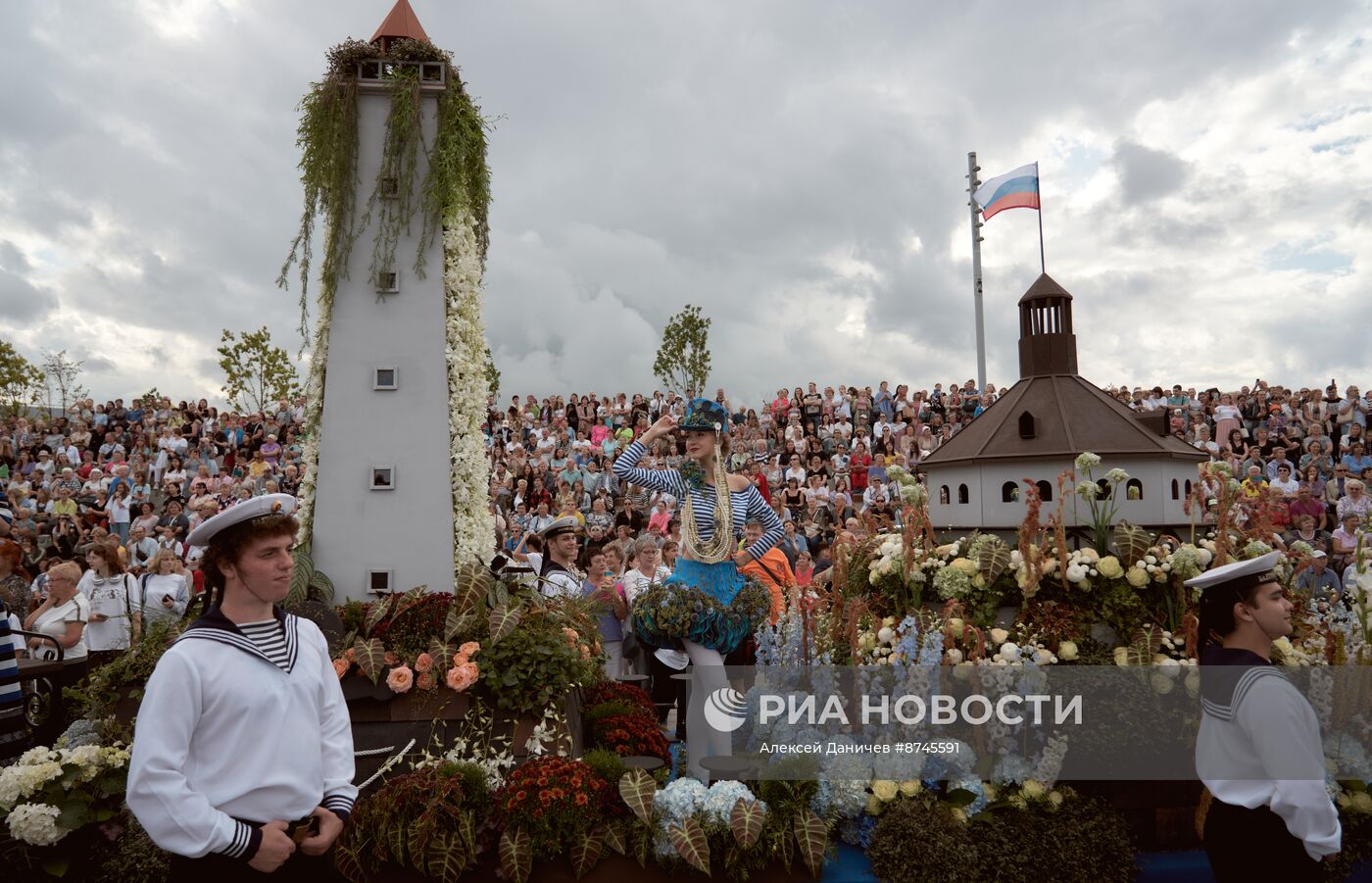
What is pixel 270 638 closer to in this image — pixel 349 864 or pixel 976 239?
pixel 349 864

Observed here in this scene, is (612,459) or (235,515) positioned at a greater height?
(612,459)

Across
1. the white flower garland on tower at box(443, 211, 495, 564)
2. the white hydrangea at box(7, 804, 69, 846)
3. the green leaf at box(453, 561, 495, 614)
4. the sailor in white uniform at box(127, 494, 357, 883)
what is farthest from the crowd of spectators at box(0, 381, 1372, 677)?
the sailor in white uniform at box(127, 494, 357, 883)

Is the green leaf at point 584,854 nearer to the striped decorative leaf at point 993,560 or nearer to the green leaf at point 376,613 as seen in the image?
the green leaf at point 376,613

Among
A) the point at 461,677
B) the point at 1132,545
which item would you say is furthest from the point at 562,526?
the point at 1132,545

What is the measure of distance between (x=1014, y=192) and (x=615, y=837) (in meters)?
15.5

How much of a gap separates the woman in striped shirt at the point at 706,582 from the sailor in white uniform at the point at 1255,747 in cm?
279

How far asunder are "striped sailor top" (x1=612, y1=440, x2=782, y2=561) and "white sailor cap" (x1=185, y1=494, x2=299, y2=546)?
2882mm

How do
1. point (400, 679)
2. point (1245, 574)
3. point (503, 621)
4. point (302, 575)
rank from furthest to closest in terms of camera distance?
point (302, 575) → point (503, 621) → point (400, 679) → point (1245, 574)

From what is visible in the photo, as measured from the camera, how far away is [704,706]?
18.8 ft

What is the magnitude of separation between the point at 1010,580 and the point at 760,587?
5.14 feet

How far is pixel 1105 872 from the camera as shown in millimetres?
4797

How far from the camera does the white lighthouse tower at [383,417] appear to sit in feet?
26.8

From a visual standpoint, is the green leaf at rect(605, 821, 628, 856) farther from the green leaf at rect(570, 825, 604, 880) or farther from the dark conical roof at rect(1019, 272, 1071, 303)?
the dark conical roof at rect(1019, 272, 1071, 303)

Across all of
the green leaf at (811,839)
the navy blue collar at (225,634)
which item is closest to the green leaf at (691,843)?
the green leaf at (811,839)
